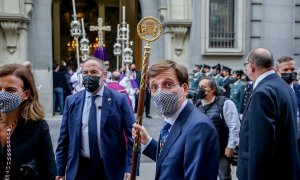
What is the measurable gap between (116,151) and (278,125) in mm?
1733

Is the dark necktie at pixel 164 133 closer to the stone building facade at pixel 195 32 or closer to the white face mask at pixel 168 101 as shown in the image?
the white face mask at pixel 168 101

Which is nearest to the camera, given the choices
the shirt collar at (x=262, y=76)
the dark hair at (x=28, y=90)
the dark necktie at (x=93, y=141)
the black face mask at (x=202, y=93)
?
the dark hair at (x=28, y=90)

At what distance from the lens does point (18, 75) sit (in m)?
3.18

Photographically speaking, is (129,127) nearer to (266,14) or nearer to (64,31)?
(266,14)

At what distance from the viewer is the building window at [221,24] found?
651 inches

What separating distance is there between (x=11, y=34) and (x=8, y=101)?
12.5 metres

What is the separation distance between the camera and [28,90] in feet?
10.6

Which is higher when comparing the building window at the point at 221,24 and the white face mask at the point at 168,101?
the building window at the point at 221,24

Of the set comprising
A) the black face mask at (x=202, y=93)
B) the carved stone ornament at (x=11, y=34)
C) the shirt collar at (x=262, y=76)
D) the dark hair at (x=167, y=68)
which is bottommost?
the black face mask at (x=202, y=93)

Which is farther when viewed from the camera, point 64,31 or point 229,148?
point 64,31

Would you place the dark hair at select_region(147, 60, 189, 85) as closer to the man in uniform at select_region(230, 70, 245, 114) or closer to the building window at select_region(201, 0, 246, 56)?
the man in uniform at select_region(230, 70, 245, 114)

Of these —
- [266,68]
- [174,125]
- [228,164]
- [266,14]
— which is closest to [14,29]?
[266,14]

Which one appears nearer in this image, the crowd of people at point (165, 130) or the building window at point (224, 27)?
the crowd of people at point (165, 130)

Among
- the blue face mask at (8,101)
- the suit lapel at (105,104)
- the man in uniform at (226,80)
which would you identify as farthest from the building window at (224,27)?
the blue face mask at (8,101)
